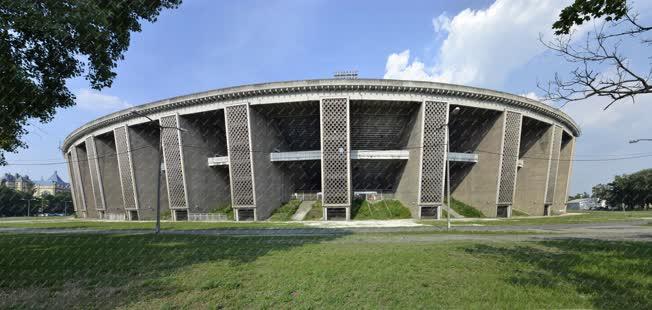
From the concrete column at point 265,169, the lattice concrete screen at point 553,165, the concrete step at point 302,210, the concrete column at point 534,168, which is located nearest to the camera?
the concrete column at point 265,169

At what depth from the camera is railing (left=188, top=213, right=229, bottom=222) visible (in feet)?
112

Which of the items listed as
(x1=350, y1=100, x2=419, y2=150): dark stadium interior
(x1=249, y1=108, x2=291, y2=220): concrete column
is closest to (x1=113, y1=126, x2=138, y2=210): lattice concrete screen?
(x1=249, y1=108, x2=291, y2=220): concrete column

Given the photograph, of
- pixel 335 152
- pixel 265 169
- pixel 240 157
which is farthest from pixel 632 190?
pixel 240 157

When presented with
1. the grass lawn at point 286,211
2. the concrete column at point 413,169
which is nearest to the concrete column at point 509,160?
the concrete column at point 413,169

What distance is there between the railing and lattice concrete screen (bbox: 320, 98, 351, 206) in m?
11.7

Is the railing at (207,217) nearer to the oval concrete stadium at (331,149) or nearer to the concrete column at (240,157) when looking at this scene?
the oval concrete stadium at (331,149)

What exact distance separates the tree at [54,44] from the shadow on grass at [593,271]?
39.8 ft

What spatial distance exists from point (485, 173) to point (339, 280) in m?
34.5

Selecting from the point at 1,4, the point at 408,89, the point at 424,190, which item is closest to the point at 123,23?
the point at 1,4

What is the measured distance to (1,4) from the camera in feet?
24.7

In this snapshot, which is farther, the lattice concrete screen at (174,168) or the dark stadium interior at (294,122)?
the lattice concrete screen at (174,168)

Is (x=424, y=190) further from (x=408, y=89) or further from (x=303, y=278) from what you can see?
(x=303, y=278)

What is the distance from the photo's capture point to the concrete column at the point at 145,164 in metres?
38.8

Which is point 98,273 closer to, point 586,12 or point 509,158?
point 586,12
